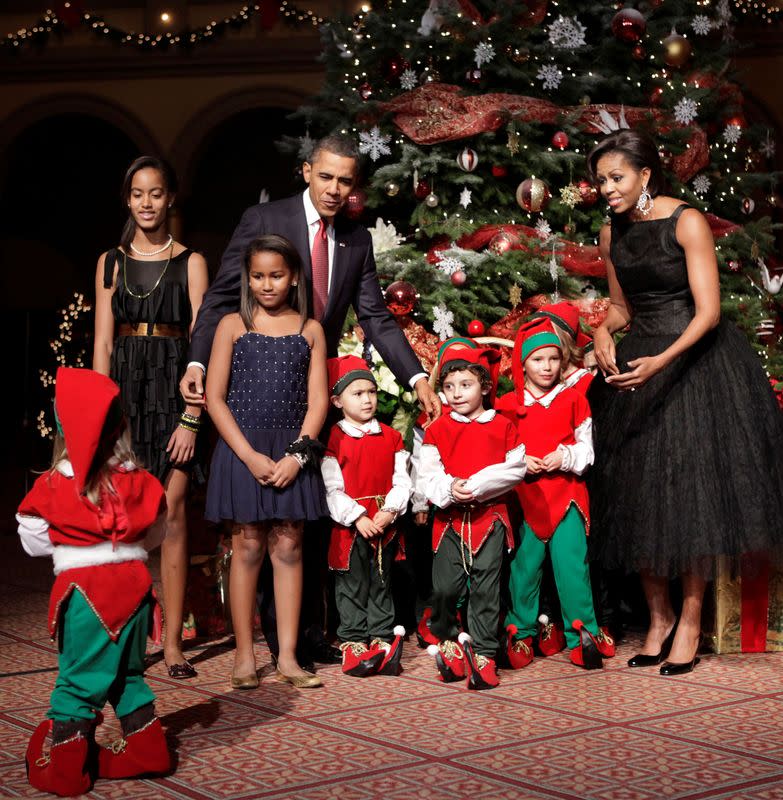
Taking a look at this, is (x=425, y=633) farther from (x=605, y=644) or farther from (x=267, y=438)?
(x=267, y=438)

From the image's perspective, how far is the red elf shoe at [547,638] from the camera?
4.11 m

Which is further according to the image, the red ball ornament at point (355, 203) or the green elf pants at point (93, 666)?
the red ball ornament at point (355, 203)

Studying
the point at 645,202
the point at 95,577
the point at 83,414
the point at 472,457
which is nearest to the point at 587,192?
the point at 645,202

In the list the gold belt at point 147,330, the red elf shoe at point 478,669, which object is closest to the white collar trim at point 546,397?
the red elf shoe at point 478,669

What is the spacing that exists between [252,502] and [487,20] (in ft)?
12.6

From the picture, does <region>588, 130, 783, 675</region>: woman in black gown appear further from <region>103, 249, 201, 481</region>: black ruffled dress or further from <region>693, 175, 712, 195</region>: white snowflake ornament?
<region>693, 175, 712, 195</region>: white snowflake ornament

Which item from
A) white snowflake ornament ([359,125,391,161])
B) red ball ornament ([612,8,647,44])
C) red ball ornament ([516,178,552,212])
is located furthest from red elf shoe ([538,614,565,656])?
red ball ornament ([612,8,647,44])

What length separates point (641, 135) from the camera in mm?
3902

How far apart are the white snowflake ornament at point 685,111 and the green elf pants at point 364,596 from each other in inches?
135

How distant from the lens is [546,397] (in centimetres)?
410

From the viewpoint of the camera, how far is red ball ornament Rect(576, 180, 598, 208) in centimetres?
586

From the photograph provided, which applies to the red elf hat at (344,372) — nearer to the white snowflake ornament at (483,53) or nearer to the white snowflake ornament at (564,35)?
the white snowflake ornament at (483,53)

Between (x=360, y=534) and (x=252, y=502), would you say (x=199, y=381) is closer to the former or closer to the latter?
(x=252, y=502)

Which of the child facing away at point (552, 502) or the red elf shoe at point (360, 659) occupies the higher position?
the child facing away at point (552, 502)
